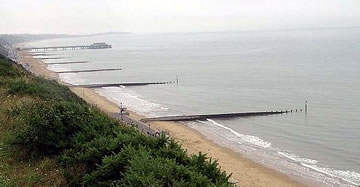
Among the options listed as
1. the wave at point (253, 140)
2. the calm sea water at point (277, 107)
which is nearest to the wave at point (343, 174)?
the calm sea water at point (277, 107)

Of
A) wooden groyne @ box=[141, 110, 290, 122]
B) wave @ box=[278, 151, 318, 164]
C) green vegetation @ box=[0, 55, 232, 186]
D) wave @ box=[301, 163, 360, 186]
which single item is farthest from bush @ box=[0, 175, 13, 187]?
wooden groyne @ box=[141, 110, 290, 122]

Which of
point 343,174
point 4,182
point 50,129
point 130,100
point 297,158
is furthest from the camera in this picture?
point 130,100

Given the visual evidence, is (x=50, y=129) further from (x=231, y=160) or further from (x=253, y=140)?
(x=253, y=140)

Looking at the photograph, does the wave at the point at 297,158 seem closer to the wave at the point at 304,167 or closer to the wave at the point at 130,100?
the wave at the point at 304,167

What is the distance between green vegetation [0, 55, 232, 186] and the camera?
24.7ft

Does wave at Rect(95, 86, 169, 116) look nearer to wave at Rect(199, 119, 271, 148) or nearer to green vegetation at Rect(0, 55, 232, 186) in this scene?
wave at Rect(199, 119, 271, 148)

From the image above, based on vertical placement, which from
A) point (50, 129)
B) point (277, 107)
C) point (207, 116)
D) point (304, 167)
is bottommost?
point (304, 167)

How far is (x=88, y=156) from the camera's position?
30.3ft

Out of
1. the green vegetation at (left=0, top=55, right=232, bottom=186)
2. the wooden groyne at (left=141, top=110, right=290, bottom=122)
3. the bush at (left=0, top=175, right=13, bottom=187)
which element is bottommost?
the wooden groyne at (left=141, top=110, right=290, bottom=122)

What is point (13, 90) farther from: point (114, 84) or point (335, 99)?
point (114, 84)

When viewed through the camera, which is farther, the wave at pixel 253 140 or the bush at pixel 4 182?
the wave at pixel 253 140

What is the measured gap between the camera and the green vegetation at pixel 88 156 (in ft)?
24.7

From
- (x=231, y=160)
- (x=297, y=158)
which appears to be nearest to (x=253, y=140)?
(x=297, y=158)

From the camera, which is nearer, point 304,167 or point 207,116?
point 304,167
